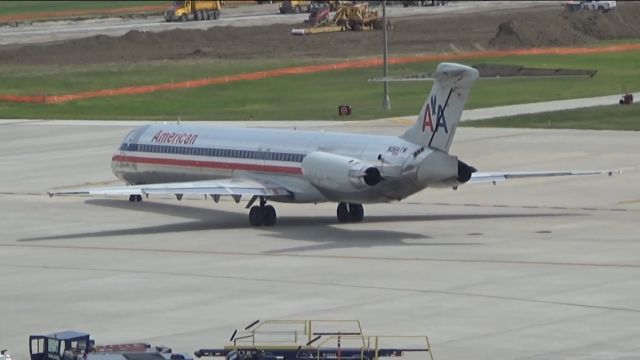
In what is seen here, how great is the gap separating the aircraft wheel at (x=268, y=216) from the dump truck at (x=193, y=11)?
4731 inches

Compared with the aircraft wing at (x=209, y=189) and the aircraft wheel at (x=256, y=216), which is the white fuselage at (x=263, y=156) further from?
the aircraft wheel at (x=256, y=216)

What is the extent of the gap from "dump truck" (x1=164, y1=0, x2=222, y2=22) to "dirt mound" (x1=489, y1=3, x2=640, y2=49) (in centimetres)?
4341

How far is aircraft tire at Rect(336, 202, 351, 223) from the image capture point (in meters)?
55.5

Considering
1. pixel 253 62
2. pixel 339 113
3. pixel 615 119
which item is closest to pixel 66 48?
pixel 253 62

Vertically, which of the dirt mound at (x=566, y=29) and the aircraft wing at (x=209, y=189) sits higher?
the aircraft wing at (x=209, y=189)

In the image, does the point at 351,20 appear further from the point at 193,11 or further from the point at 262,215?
the point at 262,215

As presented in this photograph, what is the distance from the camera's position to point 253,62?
122312mm

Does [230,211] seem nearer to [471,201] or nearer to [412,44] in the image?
[471,201]

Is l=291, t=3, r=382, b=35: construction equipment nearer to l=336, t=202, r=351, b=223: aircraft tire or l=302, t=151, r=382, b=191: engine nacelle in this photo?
l=336, t=202, r=351, b=223: aircraft tire

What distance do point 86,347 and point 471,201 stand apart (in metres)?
29.5

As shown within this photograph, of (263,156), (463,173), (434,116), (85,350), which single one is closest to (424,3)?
(263,156)

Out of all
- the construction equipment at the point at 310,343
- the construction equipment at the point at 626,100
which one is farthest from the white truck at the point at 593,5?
the construction equipment at the point at 310,343

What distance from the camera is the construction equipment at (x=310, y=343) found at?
1272 inches

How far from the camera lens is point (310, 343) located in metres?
33.8
